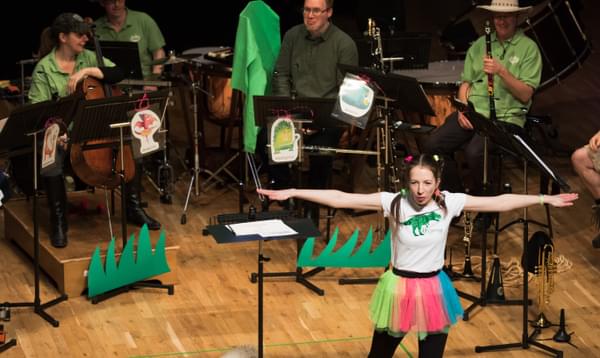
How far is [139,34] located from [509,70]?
2.94 metres

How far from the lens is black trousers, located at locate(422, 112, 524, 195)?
7.89m

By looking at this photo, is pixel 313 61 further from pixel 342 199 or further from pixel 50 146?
pixel 342 199

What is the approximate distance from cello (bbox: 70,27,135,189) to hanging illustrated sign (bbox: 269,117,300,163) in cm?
91

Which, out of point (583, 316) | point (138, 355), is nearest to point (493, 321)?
point (583, 316)

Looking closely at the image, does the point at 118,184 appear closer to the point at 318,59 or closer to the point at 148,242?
the point at 148,242

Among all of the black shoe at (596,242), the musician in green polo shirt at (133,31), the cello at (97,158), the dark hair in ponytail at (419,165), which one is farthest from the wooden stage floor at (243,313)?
the musician in green polo shirt at (133,31)

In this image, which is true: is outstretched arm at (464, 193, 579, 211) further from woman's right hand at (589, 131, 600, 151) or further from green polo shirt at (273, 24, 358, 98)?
green polo shirt at (273, 24, 358, 98)

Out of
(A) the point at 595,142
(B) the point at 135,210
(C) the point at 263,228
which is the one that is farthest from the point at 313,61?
(C) the point at 263,228

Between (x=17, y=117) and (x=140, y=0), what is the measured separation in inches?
217

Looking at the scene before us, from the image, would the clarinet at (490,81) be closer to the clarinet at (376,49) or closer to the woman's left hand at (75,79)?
the clarinet at (376,49)

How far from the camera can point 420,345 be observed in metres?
5.51

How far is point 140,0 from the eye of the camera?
38.9 feet

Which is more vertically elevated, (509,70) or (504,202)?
(509,70)

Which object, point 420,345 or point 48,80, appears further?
point 48,80
